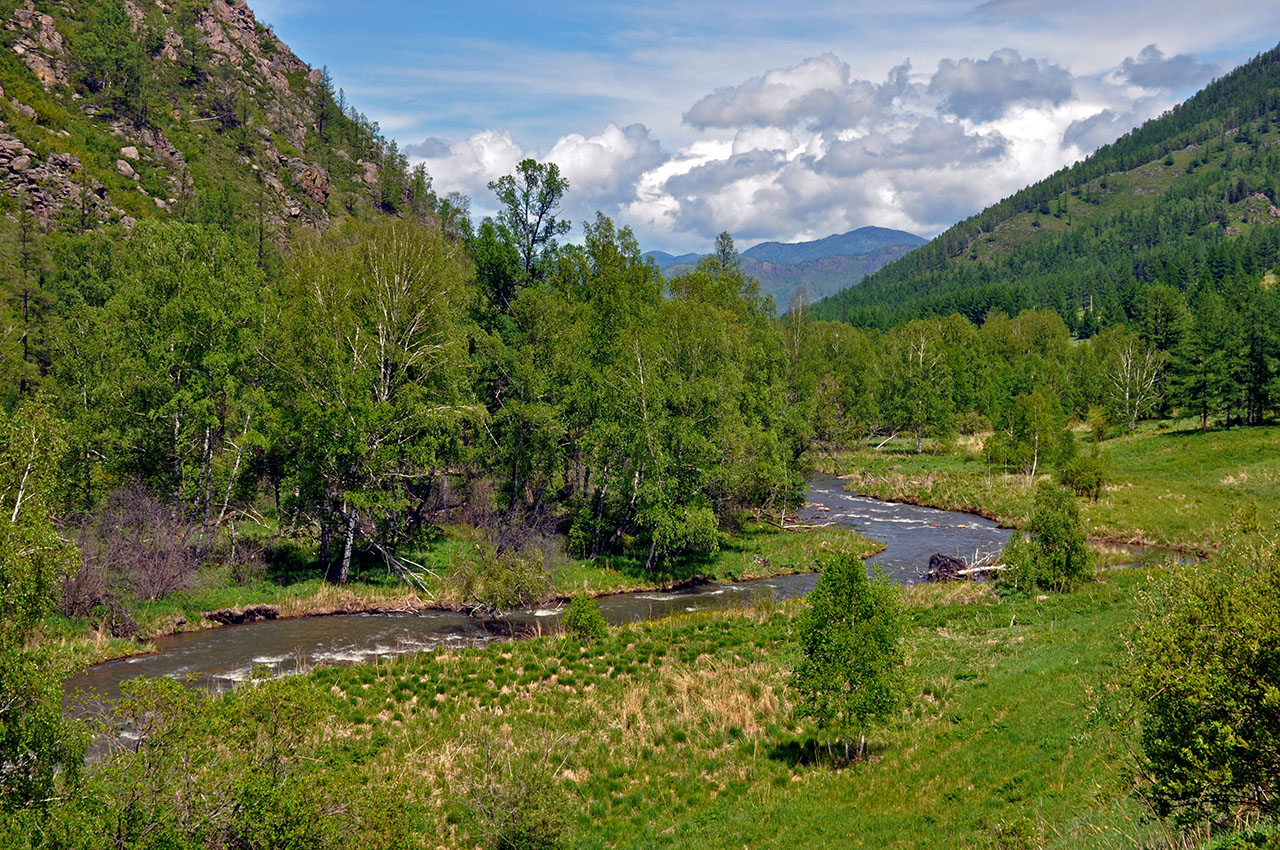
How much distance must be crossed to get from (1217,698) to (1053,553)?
2984 centimetres

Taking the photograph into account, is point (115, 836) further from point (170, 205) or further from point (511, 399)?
point (170, 205)

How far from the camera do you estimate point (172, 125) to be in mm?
121750

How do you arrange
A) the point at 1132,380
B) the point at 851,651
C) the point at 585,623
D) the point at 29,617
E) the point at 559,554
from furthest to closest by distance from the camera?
the point at 1132,380 → the point at 559,554 → the point at 585,623 → the point at 851,651 → the point at 29,617

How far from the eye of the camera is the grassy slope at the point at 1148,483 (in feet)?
163

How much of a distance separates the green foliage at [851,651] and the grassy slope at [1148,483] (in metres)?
37.2

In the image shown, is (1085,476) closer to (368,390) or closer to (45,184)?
(368,390)

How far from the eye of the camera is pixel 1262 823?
424 inches

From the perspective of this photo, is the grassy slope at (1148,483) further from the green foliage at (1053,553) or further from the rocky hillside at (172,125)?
the rocky hillside at (172,125)

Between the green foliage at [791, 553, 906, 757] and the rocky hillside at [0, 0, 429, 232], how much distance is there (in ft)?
288

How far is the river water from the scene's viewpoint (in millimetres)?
28156

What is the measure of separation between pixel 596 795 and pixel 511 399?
29.6 m

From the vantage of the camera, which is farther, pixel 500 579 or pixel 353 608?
pixel 353 608

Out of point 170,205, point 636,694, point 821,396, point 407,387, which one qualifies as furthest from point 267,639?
→ point 170,205

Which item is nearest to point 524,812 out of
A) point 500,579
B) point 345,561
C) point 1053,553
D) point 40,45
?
point 500,579
